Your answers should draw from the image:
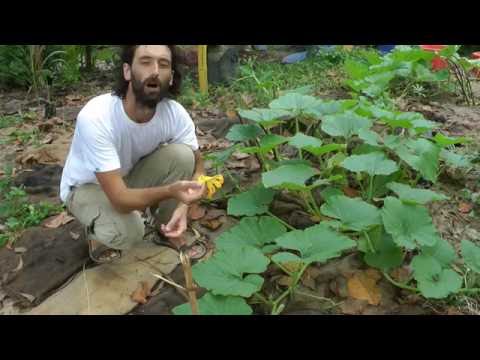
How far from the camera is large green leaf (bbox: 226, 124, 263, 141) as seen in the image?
9.54 ft

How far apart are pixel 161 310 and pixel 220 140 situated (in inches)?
69.3

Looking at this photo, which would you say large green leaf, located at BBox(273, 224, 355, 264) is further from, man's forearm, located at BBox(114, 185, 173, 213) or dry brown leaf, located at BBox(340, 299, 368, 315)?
man's forearm, located at BBox(114, 185, 173, 213)

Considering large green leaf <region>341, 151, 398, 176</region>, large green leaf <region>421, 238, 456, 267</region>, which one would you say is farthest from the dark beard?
large green leaf <region>421, 238, 456, 267</region>

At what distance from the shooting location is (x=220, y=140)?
383cm

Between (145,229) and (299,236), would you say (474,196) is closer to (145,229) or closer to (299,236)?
(299,236)

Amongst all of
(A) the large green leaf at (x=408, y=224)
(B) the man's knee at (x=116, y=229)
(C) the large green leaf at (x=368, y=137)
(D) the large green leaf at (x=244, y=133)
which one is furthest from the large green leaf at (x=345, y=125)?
(B) the man's knee at (x=116, y=229)

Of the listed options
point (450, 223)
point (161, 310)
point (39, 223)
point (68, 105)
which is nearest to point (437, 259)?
point (450, 223)

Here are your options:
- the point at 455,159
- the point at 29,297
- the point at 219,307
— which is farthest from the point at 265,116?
the point at 29,297

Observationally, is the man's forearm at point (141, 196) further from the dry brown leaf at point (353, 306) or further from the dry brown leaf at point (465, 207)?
the dry brown leaf at point (465, 207)

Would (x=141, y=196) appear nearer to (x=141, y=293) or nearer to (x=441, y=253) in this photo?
(x=141, y=293)

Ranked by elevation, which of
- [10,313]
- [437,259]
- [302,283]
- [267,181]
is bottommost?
[10,313]

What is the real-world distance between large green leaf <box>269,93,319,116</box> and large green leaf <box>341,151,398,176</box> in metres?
0.58

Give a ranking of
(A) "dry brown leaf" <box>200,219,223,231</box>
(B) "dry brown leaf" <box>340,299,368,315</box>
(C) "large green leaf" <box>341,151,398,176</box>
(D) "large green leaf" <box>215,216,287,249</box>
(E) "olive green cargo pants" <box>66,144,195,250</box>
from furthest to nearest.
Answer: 1. (A) "dry brown leaf" <box>200,219,223,231</box>
2. (E) "olive green cargo pants" <box>66,144,195,250</box>
3. (C) "large green leaf" <box>341,151,398,176</box>
4. (D) "large green leaf" <box>215,216,287,249</box>
5. (B) "dry brown leaf" <box>340,299,368,315</box>

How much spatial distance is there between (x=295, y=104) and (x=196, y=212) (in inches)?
32.0
